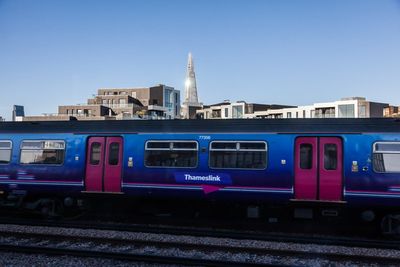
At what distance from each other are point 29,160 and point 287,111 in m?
78.4

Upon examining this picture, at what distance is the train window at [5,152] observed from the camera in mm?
14750

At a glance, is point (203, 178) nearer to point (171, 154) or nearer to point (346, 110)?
point (171, 154)

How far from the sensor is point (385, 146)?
11594mm

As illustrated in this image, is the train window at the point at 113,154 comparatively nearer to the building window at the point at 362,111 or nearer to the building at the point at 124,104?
the building window at the point at 362,111

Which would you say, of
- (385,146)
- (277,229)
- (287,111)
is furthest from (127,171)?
(287,111)

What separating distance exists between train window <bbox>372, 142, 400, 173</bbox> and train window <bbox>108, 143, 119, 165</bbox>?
748 cm

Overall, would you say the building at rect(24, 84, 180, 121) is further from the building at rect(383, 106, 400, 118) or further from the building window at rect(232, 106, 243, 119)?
the building at rect(383, 106, 400, 118)

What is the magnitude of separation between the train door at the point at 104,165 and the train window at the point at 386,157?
740cm

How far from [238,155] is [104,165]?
14.0 feet

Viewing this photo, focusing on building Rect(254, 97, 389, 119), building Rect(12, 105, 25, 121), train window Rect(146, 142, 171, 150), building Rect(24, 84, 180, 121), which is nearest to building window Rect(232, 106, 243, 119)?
building Rect(254, 97, 389, 119)

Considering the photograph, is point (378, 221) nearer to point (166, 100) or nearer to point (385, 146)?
point (385, 146)

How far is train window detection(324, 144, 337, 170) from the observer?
1198cm

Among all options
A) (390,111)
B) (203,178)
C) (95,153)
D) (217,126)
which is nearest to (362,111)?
(390,111)

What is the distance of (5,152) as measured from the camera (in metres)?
14.8
